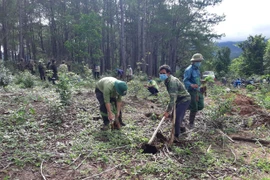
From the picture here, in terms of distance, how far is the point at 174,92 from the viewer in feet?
13.3

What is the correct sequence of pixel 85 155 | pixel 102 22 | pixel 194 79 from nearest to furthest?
1. pixel 85 155
2. pixel 194 79
3. pixel 102 22

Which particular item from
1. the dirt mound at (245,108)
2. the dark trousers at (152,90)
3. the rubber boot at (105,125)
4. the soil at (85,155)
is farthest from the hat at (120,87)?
the dark trousers at (152,90)

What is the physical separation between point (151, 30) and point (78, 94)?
1627 centimetres

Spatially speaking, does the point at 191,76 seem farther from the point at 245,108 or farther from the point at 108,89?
the point at 245,108

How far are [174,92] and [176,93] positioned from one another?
51 mm

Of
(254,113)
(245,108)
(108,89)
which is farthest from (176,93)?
(245,108)

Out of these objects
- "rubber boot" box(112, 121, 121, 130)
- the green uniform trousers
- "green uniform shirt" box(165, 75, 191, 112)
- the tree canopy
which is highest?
the tree canopy

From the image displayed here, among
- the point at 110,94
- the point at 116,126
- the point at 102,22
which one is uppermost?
the point at 102,22

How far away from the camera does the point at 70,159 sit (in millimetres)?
3465

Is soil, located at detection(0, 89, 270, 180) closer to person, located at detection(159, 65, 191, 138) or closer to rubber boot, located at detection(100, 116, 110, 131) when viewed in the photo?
rubber boot, located at detection(100, 116, 110, 131)

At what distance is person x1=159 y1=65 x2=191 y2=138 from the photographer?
4.07 metres

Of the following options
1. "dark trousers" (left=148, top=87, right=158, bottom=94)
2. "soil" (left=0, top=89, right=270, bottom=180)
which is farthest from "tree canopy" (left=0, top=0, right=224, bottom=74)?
"soil" (left=0, top=89, right=270, bottom=180)

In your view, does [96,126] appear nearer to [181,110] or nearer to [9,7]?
[181,110]

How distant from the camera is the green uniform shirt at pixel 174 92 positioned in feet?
13.2
